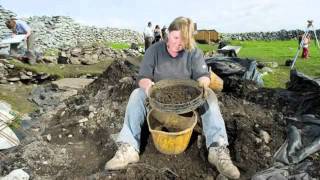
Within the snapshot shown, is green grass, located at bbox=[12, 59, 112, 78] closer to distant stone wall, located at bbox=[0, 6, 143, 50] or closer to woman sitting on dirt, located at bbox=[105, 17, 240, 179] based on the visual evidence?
woman sitting on dirt, located at bbox=[105, 17, 240, 179]

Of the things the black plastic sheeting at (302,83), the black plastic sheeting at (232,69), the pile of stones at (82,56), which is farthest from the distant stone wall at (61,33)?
the black plastic sheeting at (302,83)

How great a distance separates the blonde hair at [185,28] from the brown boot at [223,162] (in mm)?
1097

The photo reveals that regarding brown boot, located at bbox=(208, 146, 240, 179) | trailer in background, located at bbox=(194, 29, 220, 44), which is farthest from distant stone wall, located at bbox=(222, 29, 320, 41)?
brown boot, located at bbox=(208, 146, 240, 179)

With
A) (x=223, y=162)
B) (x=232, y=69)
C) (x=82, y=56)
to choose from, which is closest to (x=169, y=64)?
(x=223, y=162)

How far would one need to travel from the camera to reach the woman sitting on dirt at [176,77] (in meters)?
4.60

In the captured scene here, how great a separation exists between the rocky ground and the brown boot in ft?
0.46

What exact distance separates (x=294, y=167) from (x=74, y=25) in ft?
89.4

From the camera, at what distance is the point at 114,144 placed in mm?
5309

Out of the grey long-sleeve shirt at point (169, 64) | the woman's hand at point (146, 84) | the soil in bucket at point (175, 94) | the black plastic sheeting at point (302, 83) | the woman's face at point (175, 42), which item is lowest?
the black plastic sheeting at point (302, 83)

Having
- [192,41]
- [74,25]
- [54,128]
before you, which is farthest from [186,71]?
[74,25]

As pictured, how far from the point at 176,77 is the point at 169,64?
16 cm

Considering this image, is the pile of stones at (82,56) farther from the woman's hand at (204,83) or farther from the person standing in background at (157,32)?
the woman's hand at (204,83)

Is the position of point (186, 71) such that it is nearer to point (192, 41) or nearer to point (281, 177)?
point (192, 41)

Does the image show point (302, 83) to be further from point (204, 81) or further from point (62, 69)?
point (62, 69)
